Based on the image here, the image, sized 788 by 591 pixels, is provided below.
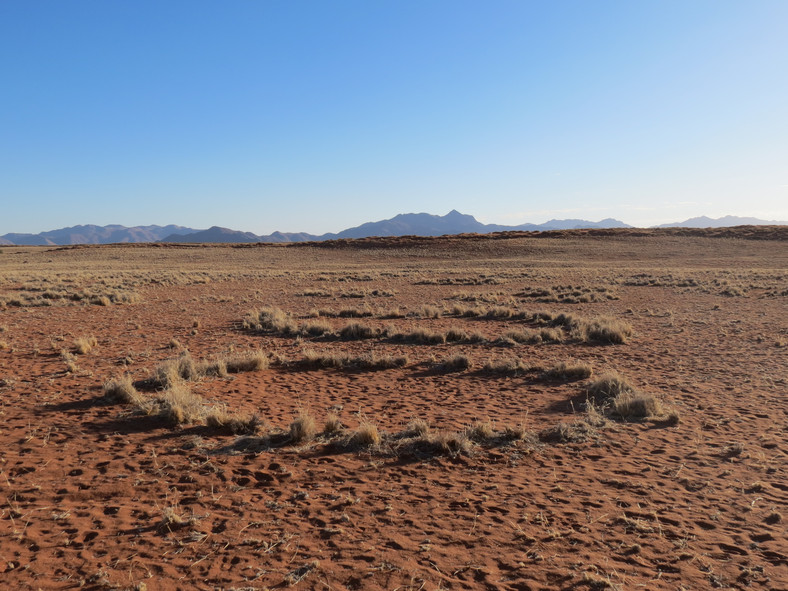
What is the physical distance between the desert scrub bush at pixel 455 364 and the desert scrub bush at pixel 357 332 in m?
4.02

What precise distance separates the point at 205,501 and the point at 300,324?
1197cm

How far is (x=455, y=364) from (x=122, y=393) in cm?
732

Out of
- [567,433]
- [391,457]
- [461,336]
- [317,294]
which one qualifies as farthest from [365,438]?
[317,294]

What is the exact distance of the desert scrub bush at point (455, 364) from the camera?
1182cm

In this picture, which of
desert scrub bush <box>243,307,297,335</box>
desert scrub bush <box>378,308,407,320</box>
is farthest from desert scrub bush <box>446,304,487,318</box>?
desert scrub bush <box>243,307,297,335</box>

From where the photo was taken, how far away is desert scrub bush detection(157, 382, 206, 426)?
7.62m

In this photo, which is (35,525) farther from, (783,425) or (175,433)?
(783,425)

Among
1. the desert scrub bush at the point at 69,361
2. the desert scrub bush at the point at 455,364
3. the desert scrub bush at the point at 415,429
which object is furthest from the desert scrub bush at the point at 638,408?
the desert scrub bush at the point at 69,361

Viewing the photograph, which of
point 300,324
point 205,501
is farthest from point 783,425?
point 300,324

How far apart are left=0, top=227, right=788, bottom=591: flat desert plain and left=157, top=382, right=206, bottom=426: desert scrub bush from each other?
0.04 m

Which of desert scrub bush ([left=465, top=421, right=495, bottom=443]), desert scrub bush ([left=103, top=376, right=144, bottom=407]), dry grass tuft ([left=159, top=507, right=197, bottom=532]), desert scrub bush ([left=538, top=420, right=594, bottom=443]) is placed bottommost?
desert scrub bush ([left=538, top=420, right=594, bottom=443])

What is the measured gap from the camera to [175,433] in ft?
23.8

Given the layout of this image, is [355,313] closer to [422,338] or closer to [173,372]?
[422,338]

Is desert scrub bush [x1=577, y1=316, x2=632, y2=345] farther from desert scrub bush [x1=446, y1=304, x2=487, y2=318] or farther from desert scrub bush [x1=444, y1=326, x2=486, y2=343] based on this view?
desert scrub bush [x1=446, y1=304, x2=487, y2=318]
